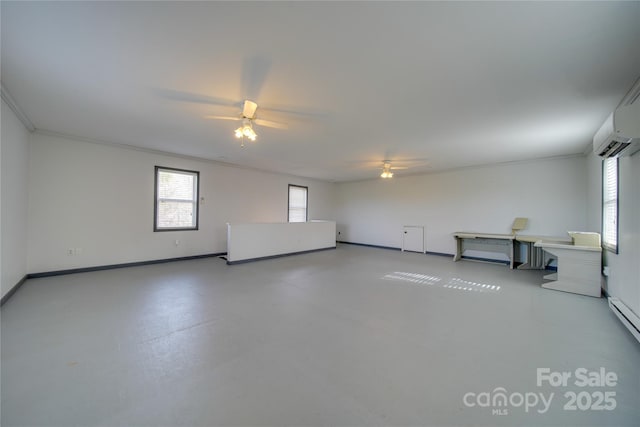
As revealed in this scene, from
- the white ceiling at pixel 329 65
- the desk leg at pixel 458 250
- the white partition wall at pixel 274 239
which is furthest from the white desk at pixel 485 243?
the white partition wall at pixel 274 239

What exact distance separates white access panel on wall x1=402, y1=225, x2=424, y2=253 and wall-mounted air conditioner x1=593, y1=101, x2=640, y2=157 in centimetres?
489

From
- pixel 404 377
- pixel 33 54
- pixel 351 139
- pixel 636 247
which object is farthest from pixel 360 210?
pixel 33 54

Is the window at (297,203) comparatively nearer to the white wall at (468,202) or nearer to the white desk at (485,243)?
the white wall at (468,202)

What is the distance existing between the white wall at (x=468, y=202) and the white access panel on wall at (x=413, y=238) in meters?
0.18

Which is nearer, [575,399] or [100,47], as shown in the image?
[575,399]

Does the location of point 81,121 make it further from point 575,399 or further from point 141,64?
point 575,399

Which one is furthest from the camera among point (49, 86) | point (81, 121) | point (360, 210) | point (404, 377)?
point (360, 210)

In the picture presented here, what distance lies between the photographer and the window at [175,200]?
17.7 ft

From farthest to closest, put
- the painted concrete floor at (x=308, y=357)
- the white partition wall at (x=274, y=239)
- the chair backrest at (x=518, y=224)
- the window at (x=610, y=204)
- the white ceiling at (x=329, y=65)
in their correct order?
the chair backrest at (x=518, y=224) → the white partition wall at (x=274, y=239) → the window at (x=610, y=204) → the white ceiling at (x=329, y=65) → the painted concrete floor at (x=308, y=357)

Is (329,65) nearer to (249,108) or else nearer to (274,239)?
(249,108)

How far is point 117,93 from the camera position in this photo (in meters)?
2.70

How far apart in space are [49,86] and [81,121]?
1.21 meters

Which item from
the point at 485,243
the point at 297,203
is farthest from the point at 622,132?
the point at 297,203

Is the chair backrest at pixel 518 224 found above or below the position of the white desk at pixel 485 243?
above
